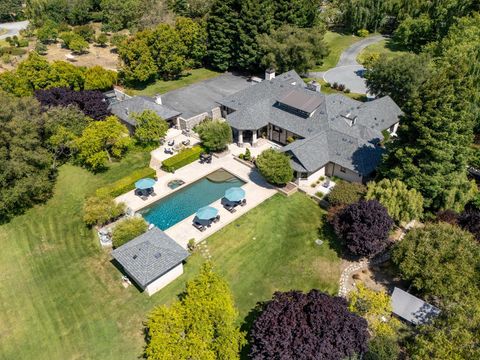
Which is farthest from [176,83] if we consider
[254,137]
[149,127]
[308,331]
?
[308,331]

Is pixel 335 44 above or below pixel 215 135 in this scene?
below

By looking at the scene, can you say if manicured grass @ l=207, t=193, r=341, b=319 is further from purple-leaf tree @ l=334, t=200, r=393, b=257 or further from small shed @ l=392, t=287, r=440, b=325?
small shed @ l=392, t=287, r=440, b=325

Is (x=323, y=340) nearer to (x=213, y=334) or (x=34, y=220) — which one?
(x=213, y=334)

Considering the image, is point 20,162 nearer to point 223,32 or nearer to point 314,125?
point 314,125

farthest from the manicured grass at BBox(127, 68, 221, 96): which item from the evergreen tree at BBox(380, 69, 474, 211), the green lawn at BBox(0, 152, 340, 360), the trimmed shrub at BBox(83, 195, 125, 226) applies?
the evergreen tree at BBox(380, 69, 474, 211)

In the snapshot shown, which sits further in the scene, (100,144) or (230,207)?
(100,144)
